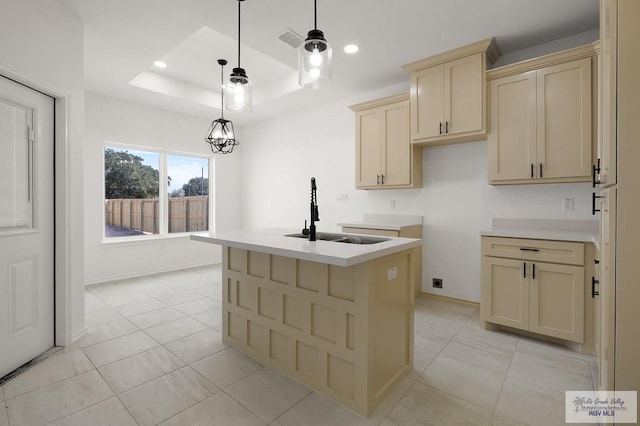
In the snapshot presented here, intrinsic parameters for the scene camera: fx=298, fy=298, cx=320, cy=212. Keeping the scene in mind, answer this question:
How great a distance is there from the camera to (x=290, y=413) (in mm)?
1742

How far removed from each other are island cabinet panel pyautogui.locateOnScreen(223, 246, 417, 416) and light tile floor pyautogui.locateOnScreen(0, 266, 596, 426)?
0.12 m

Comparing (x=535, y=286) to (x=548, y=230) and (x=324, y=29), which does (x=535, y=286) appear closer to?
(x=548, y=230)

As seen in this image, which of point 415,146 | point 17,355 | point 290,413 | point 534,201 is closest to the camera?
point 290,413

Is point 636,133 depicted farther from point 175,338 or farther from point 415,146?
point 175,338

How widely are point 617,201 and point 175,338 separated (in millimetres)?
3156

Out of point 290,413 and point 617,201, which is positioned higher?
point 617,201

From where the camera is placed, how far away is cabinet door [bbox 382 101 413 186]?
12.1 ft

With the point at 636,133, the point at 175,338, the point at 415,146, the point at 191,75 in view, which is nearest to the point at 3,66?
the point at 175,338

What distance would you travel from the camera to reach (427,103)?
132 inches

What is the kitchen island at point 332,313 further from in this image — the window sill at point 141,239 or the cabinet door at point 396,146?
the window sill at point 141,239

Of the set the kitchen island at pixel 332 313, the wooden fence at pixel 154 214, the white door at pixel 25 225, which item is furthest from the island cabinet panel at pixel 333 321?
the wooden fence at pixel 154 214

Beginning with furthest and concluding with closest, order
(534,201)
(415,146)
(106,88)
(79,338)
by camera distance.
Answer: (106,88), (415,146), (534,201), (79,338)

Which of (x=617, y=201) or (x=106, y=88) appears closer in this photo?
(x=617, y=201)

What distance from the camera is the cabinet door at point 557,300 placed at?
241 cm
